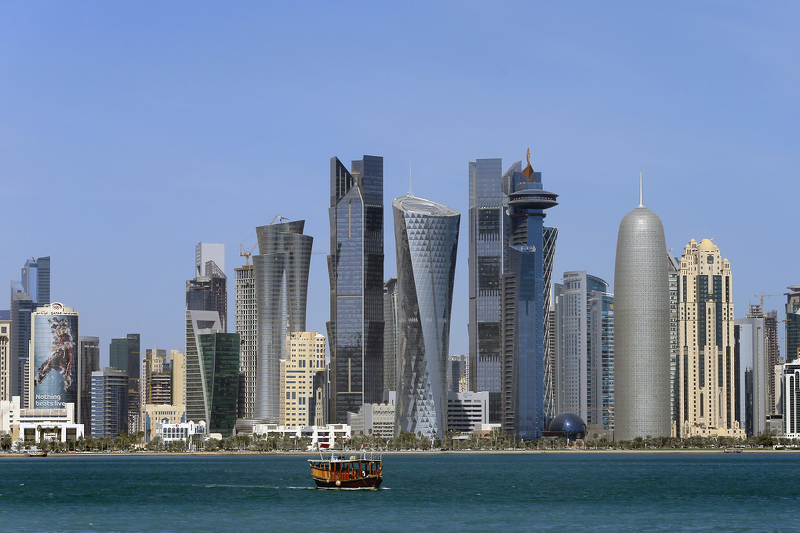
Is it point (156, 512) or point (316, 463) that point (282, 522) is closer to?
point (156, 512)

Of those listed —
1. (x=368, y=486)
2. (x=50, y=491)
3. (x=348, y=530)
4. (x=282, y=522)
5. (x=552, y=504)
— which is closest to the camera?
(x=348, y=530)

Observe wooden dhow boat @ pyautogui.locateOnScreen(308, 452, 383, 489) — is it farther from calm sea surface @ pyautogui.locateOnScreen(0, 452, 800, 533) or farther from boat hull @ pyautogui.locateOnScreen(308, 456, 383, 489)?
calm sea surface @ pyautogui.locateOnScreen(0, 452, 800, 533)

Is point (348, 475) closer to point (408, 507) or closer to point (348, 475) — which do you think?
point (348, 475)

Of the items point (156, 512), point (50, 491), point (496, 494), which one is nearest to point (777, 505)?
point (496, 494)

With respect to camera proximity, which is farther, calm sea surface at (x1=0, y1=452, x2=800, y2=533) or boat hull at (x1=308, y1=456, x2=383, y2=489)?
boat hull at (x1=308, y1=456, x2=383, y2=489)

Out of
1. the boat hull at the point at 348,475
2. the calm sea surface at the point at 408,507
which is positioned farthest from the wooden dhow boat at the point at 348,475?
the calm sea surface at the point at 408,507

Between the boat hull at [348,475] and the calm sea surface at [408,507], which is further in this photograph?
the boat hull at [348,475]

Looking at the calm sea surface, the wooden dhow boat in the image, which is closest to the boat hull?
the wooden dhow boat

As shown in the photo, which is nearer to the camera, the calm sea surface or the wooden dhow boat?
the calm sea surface

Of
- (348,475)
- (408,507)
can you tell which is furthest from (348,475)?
(408,507)

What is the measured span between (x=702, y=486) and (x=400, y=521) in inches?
3142

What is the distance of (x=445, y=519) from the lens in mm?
130250

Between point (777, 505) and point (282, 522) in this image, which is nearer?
point (282, 522)

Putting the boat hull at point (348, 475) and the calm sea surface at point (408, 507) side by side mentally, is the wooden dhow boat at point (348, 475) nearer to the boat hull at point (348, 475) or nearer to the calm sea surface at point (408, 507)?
the boat hull at point (348, 475)
